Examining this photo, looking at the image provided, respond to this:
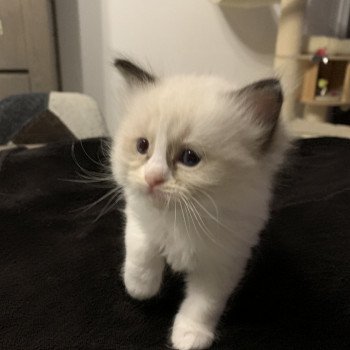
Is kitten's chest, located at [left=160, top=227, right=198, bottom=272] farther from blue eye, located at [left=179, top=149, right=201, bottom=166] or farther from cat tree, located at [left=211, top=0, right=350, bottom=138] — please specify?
cat tree, located at [left=211, top=0, right=350, bottom=138]

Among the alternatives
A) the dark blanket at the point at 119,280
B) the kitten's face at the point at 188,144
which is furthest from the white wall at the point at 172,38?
the kitten's face at the point at 188,144

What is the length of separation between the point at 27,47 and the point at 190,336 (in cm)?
160

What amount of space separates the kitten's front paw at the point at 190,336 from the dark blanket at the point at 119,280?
0.02 m

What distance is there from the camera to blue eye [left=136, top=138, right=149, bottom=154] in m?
0.64

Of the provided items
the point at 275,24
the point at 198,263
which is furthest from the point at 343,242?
the point at 275,24

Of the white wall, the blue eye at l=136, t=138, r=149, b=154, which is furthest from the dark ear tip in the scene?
the white wall

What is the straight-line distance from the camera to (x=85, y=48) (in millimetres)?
2016

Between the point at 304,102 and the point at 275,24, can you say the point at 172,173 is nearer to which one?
the point at 304,102

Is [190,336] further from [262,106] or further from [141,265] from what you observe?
[262,106]

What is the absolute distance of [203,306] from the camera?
0.72 metres

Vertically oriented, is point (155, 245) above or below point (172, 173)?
below

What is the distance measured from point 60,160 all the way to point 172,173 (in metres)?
0.78

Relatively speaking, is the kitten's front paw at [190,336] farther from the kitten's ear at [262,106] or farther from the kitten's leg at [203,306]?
the kitten's ear at [262,106]

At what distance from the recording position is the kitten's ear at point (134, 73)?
712 mm
